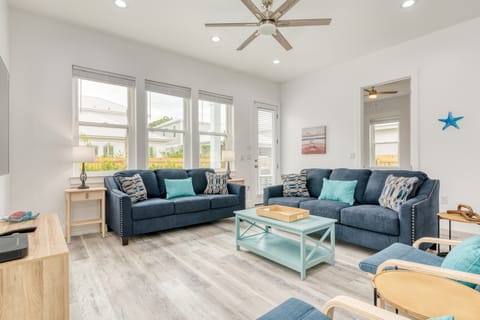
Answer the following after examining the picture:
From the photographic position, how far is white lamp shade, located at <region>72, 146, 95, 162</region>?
3.21m

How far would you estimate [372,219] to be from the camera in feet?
8.68

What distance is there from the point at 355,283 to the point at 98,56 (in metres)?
4.36

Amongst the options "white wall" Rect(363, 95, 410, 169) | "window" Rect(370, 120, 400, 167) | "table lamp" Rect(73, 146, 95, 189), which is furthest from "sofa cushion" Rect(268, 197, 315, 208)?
"window" Rect(370, 120, 400, 167)

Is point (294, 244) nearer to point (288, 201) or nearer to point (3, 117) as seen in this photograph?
point (288, 201)

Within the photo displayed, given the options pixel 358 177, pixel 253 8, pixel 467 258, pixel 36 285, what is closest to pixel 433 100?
pixel 358 177

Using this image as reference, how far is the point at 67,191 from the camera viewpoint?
3162 mm

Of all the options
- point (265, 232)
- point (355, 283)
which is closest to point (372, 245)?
point (355, 283)

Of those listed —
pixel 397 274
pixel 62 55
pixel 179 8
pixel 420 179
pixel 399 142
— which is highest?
pixel 179 8

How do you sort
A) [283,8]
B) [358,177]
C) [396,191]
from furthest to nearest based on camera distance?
[358,177] < [396,191] < [283,8]

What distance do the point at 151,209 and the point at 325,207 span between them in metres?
2.27

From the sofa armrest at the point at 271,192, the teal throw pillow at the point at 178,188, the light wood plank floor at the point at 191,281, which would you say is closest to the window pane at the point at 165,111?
the teal throw pillow at the point at 178,188

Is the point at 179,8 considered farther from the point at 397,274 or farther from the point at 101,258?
the point at 397,274

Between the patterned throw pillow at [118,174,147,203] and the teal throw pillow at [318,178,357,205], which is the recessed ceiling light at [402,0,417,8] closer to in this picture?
the teal throw pillow at [318,178,357,205]

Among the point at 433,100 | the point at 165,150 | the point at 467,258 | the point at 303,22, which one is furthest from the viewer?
the point at 165,150
